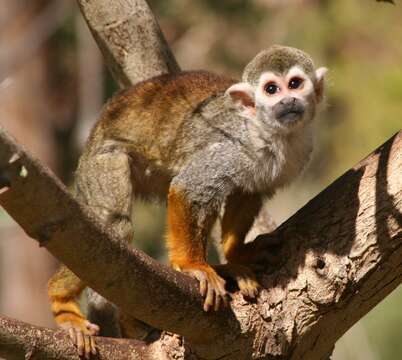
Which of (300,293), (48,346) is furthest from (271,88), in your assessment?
(48,346)

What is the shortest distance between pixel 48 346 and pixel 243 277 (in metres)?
1.05

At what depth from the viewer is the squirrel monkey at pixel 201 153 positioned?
4754 millimetres

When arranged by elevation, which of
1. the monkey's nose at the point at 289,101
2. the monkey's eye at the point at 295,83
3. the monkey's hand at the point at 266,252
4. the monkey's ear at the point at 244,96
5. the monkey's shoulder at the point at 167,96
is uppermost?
the monkey's shoulder at the point at 167,96

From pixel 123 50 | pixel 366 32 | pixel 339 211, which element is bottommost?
pixel 339 211

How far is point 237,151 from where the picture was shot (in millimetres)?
4973

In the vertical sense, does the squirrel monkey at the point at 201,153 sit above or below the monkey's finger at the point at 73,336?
above

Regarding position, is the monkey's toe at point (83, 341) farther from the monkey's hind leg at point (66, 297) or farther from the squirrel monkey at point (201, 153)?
the monkey's hind leg at point (66, 297)

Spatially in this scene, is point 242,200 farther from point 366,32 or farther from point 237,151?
point 366,32

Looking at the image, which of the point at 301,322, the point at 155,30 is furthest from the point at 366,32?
the point at 301,322

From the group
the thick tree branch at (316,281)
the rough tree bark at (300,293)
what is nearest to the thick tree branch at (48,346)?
the rough tree bark at (300,293)

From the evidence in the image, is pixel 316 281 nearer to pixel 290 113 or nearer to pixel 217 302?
pixel 217 302

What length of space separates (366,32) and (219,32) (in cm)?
255

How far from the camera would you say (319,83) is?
5102mm

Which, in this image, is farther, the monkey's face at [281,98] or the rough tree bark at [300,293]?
the monkey's face at [281,98]
